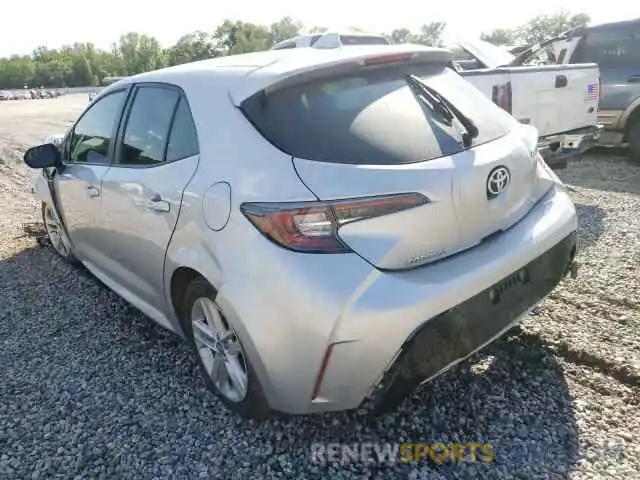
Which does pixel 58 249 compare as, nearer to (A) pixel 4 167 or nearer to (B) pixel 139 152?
(B) pixel 139 152

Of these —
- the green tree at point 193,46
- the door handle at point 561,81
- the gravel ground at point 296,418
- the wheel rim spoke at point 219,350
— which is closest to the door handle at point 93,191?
the gravel ground at point 296,418

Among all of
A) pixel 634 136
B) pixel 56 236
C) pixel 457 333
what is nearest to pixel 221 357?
pixel 457 333

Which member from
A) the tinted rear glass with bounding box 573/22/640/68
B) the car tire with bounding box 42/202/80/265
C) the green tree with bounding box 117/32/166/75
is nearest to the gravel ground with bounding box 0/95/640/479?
the car tire with bounding box 42/202/80/265

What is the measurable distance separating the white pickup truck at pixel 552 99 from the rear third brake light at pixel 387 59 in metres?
3.06

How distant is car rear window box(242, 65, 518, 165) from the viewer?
218 cm

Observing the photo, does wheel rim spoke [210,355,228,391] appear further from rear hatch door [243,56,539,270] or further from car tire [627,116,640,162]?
car tire [627,116,640,162]

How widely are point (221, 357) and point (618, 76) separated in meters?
7.75

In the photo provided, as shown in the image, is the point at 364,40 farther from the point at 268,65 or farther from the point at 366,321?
the point at 366,321

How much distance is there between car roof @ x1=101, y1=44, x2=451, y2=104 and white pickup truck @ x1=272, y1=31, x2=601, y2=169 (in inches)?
113

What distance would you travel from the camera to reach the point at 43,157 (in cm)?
392

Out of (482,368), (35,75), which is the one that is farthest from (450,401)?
(35,75)

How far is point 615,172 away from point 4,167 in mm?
10349

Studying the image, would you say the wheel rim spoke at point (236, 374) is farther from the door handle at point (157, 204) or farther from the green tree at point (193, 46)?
the green tree at point (193, 46)

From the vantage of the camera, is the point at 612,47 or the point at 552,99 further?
the point at 612,47
